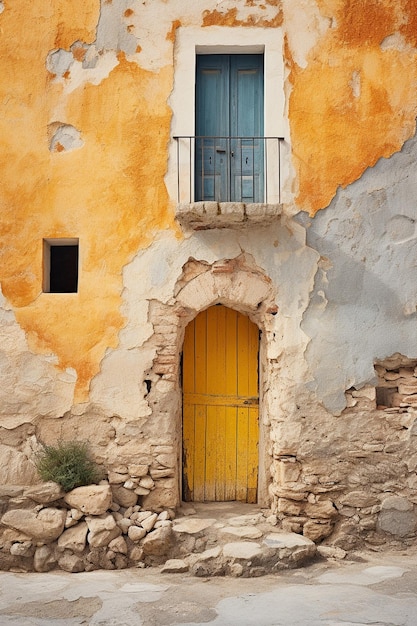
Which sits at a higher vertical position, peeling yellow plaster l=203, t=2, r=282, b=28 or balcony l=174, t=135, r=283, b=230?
peeling yellow plaster l=203, t=2, r=282, b=28

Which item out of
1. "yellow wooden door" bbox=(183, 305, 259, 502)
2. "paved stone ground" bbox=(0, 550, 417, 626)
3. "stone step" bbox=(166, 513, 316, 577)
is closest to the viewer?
"paved stone ground" bbox=(0, 550, 417, 626)

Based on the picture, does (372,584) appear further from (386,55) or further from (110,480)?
(386,55)

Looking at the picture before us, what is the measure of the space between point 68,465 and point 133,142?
3312mm

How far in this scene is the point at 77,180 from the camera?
6680 millimetres

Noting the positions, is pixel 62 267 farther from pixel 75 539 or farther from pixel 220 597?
pixel 220 597

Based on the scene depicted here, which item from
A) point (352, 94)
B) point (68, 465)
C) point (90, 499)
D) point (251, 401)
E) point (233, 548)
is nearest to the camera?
point (233, 548)

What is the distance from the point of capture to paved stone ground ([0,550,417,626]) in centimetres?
476

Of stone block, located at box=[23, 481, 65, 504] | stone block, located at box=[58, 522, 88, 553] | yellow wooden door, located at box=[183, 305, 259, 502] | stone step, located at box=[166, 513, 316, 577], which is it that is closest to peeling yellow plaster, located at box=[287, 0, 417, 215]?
yellow wooden door, located at box=[183, 305, 259, 502]

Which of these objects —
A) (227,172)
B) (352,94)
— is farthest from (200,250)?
(352,94)

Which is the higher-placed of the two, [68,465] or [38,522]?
[68,465]

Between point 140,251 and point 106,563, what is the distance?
9.89ft

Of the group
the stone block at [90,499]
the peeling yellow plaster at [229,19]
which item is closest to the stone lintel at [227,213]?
the peeling yellow plaster at [229,19]

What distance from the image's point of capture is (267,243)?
21.7 feet

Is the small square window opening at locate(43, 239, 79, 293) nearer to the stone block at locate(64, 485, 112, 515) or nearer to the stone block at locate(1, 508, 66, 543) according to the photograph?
the stone block at locate(64, 485, 112, 515)
